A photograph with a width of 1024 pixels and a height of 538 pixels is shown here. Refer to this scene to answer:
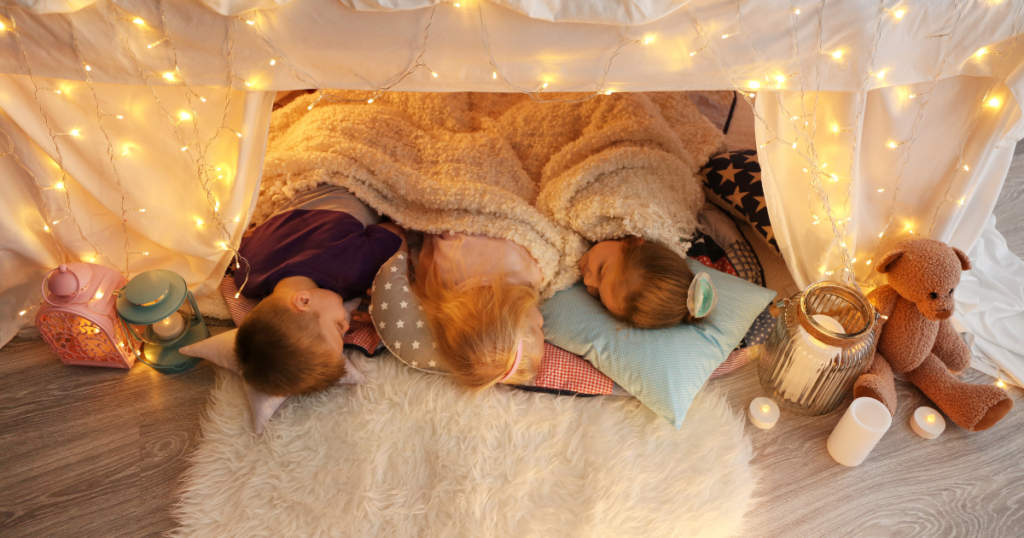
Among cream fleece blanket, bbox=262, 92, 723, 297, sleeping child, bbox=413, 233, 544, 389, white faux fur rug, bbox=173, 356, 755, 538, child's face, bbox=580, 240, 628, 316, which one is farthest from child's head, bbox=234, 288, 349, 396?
child's face, bbox=580, 240, 628, 316

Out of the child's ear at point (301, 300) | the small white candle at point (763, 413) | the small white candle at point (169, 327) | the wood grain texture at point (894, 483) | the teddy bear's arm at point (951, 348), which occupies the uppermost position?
the child's ear at point (301, 300)

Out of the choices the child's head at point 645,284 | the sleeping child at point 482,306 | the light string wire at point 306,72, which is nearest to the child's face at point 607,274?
the child's head at point 645,284

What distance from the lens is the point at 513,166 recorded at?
1.53 meters

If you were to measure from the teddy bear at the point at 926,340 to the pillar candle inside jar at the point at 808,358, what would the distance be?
0.37ft

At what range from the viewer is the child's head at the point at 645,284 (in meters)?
1.26

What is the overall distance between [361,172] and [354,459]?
0.67m

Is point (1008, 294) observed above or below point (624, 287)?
below

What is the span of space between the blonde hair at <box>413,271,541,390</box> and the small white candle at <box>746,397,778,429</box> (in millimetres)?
460

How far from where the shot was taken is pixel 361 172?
4.83ft

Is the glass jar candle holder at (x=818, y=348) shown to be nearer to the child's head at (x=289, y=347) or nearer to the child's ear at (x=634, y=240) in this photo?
the child's ear at (x=634, y=240)

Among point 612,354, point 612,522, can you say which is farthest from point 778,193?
point 612,522

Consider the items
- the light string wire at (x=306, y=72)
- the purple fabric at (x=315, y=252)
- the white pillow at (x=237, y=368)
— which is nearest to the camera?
the light string wire at (x=306, y=72)

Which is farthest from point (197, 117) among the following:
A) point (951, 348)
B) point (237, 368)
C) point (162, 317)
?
point (951, 348)

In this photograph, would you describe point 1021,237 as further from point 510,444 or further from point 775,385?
point 510,444
